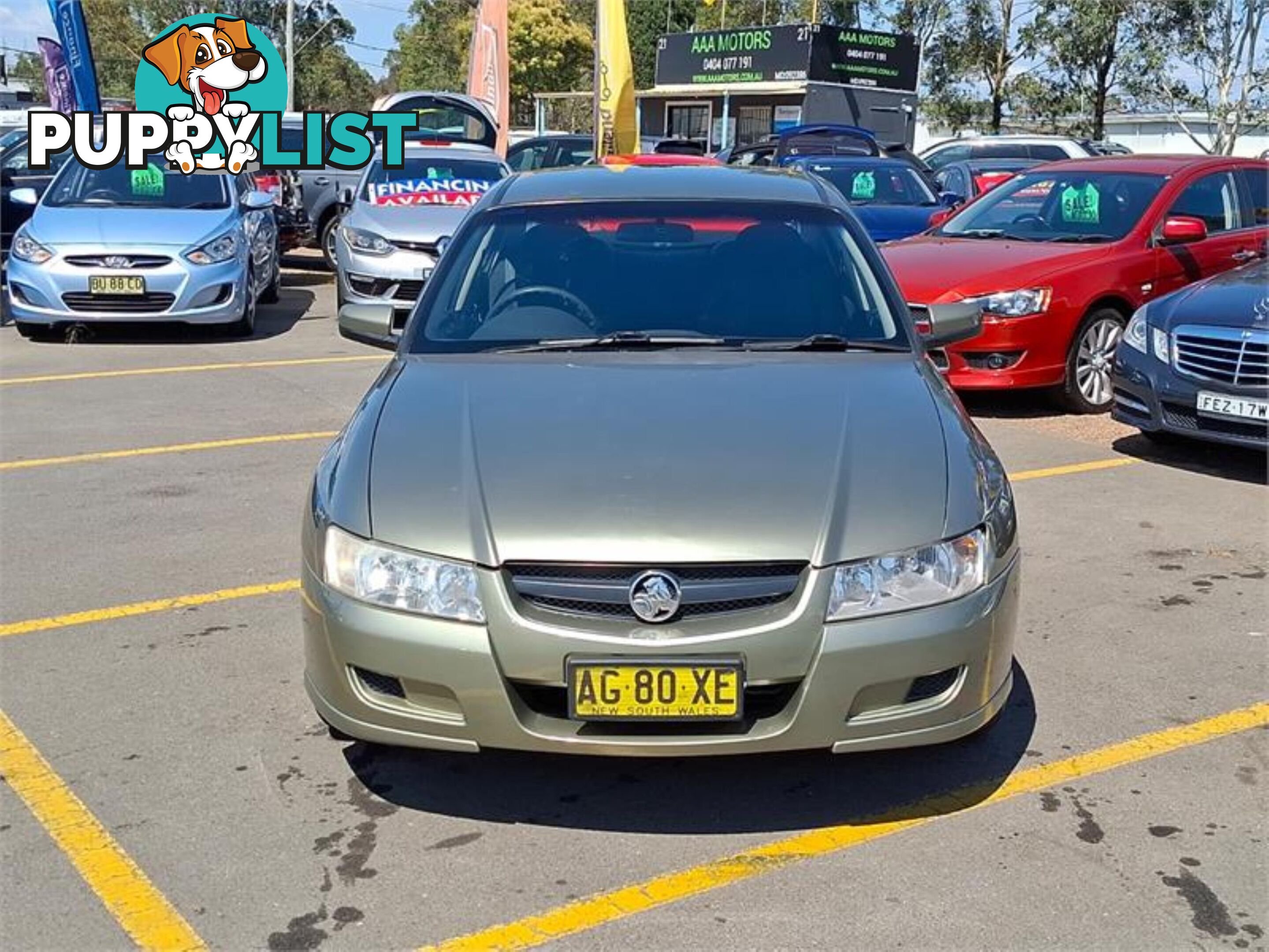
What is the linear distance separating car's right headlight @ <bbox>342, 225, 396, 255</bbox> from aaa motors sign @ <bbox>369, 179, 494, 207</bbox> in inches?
25.9

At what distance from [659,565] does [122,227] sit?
9.24 m

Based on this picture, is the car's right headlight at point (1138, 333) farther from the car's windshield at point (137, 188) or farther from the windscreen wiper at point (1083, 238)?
the car's windshield at point (137, 188)

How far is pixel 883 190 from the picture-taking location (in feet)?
44.9

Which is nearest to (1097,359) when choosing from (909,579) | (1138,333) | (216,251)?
(1138,333)

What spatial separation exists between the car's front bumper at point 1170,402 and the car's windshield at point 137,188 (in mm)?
7746

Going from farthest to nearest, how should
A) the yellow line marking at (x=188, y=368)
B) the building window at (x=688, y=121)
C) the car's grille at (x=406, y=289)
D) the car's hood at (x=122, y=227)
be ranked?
the building window at (x=688, y=121)
the car's grille at (x=406, y=289)
the car's hood at (x=122, y=227)
the yellow line marking at (x=188, y=368)

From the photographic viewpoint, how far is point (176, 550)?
18.9 feet

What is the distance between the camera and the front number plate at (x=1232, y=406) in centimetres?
694

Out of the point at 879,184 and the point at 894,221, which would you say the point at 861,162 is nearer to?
the point at 879,184

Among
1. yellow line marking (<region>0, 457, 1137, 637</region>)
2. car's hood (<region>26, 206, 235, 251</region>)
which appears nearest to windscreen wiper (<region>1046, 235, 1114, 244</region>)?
yellow line marking (<region>0, 457, 1137, 637</region>)

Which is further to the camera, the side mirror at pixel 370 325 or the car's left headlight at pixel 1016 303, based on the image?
the car's left headlight at pixel 1016 303

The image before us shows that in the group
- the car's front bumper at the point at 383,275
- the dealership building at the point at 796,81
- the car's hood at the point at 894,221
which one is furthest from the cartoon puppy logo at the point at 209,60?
the dealership building at the point at 796,81

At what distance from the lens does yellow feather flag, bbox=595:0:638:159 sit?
18.2 meters

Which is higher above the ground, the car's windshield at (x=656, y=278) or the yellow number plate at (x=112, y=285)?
the car's windshield at (x=656, y=278)
